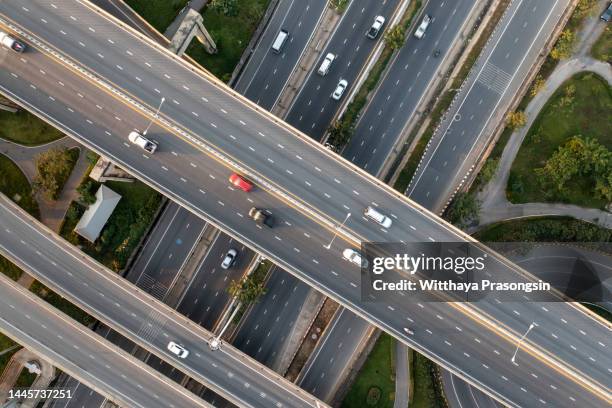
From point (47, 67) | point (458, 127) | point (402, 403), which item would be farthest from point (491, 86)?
point (47, 67)

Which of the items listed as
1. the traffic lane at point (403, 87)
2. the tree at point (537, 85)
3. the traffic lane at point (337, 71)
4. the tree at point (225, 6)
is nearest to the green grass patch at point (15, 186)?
the tree at point (225, 6)

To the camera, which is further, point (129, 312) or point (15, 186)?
point (15, 186)

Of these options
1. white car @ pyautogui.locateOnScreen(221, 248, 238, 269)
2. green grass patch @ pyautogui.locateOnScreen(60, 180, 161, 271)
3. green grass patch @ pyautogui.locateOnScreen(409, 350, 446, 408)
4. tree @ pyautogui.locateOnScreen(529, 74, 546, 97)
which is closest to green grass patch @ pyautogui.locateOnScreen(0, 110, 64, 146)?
green grass patch @ pyautogui.locateOnScreen(60, 180, 161, 271)

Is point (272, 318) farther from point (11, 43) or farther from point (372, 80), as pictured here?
point (11, 43)

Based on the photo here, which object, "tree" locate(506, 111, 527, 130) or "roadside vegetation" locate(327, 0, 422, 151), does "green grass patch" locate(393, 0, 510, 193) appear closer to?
"tree" locate(506, 111, 527, 130)

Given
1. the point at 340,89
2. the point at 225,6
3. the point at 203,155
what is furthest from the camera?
the point at 340,89

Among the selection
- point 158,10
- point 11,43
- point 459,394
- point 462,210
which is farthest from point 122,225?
point 459,394

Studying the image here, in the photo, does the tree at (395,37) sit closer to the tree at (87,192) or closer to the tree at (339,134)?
the tree at (339,134)
